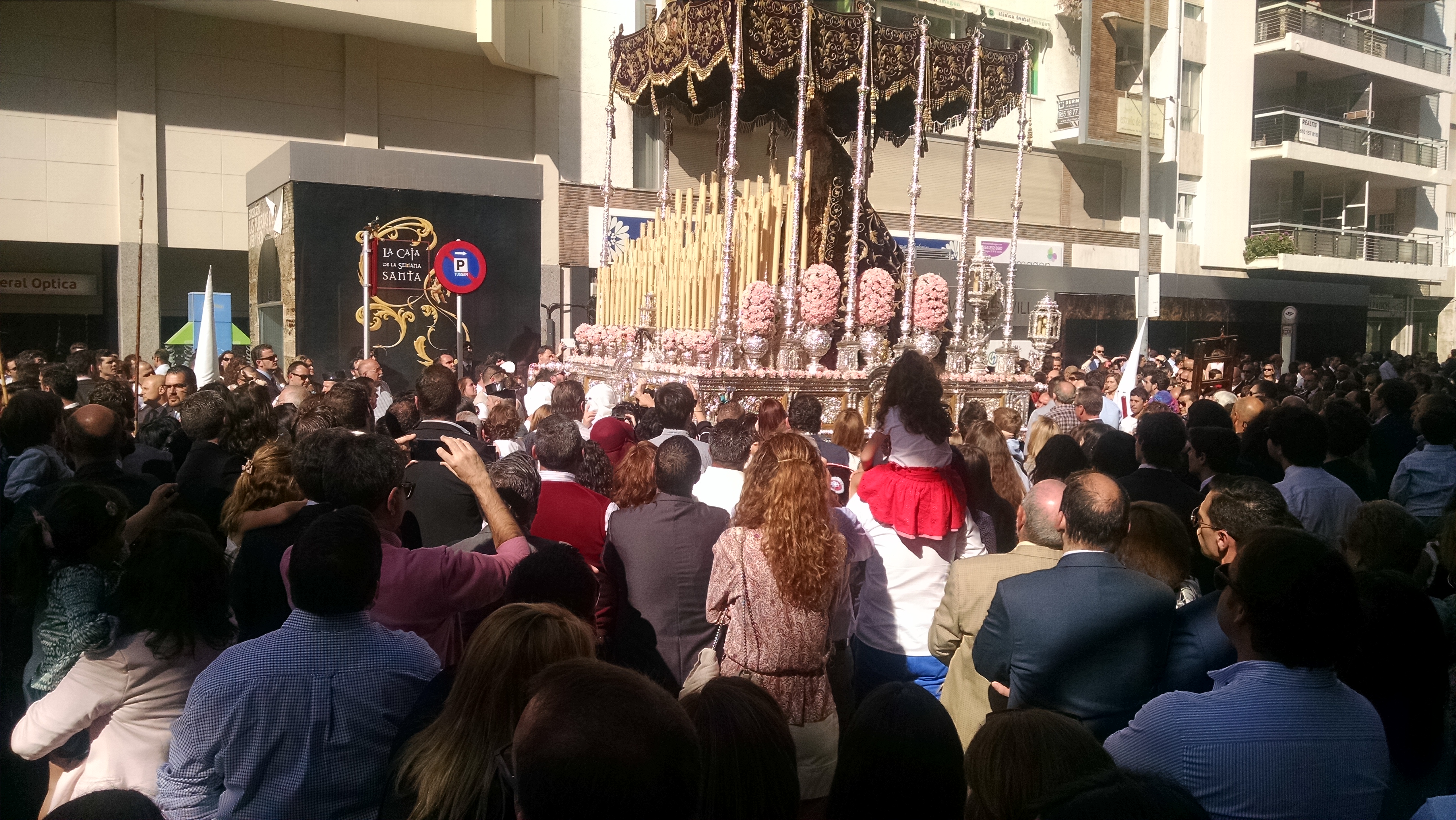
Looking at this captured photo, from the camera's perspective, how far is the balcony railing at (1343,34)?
84.1 ft

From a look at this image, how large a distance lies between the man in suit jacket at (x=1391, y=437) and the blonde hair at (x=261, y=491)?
22.8 ft

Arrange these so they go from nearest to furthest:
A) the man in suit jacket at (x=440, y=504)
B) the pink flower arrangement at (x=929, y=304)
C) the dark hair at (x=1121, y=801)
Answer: the dark hair at (x=1121, y=801) → the man in suit jacket at (x=440, y=504) → the pink flower arrangement at (x=929, y=304)

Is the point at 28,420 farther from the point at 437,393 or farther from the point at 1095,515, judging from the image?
the point at 1095,515

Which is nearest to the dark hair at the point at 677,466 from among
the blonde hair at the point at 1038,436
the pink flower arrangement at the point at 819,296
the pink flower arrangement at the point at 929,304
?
the blonde hair at the point at 1038,436

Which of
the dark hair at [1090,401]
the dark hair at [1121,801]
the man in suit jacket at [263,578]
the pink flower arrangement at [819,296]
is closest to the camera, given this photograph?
the dark hair at [1121,801]

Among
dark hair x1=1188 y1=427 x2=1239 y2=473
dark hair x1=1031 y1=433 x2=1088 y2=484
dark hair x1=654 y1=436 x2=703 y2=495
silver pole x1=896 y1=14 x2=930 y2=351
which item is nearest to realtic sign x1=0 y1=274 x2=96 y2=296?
silver pole x1=896 y1=14 x2=930 y2=351

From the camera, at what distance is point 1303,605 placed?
7.52 feet

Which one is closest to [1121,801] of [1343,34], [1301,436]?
[1301,436]

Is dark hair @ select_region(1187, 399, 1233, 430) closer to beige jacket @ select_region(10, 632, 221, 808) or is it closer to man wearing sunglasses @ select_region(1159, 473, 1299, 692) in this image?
man wearing sunglasses @ select_region(1159, 473, 1299, 692)

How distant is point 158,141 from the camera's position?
17406mm

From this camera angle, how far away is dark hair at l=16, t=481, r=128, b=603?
3102 millimetres

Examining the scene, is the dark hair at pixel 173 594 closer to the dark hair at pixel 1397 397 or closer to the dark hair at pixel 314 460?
the dark hair at pixel 314 460

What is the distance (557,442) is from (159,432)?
8.94 ft

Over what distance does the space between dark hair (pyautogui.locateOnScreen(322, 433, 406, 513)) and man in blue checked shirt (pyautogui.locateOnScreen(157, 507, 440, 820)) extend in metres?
0.66
